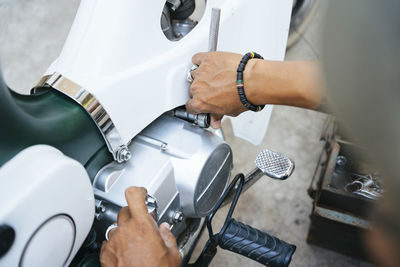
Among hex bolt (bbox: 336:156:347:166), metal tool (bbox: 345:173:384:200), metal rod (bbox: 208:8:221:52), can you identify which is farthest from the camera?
hex bolt (bbox: 336:156:347:166)

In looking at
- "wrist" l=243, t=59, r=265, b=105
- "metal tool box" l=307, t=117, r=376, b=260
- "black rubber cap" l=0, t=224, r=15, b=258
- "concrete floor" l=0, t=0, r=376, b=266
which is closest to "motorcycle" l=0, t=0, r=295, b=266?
"black rubber cap" l=0, t=224, r=15, b=258

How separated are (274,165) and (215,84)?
0.79 ft

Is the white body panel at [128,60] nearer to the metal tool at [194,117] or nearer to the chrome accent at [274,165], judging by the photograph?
the metal tool at [194,117]

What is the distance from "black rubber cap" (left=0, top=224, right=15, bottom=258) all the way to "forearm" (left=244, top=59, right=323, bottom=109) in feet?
1.69

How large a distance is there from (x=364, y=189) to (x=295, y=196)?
0.39m

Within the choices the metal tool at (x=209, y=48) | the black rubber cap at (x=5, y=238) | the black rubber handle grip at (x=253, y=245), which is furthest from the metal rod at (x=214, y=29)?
the black rubber cap at (x=5, y=238)

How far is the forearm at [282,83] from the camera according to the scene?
2.39ft

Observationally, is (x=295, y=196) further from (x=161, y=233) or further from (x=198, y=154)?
(x=161, y=233)

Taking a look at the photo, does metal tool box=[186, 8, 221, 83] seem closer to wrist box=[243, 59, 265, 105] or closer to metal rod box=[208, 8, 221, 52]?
metal rod box=[208, 8, 221, 52]

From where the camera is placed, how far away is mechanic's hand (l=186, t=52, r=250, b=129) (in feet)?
2.62

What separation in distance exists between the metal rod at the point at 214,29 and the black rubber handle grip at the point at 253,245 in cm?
39

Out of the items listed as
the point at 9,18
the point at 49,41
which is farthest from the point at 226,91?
the point at 9,18

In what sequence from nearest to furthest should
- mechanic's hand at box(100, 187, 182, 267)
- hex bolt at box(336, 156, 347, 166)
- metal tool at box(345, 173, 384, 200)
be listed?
1. mechanic's hand at box(100, 187, 182, 267)
2. metal tool at box(345, 173, 384, 200)
3. hex bolt at box(336, 156, 347, 166)

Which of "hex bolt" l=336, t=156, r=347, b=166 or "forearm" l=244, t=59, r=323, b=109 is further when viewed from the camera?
"hex bolt" l=336, t=156, r=347, b=166
